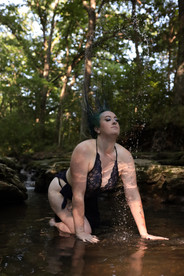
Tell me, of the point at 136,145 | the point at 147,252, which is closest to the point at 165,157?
the point at 136,145

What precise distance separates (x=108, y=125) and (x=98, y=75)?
374 inches

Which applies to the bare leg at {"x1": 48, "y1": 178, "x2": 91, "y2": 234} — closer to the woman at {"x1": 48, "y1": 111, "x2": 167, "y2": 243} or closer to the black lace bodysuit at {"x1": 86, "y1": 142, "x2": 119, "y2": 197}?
the woman at {"x1": 48, "y1": 111, "x2": 167, "y2": 243}

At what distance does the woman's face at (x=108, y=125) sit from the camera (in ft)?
10.7

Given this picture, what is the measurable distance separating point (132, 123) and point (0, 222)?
922 centimetres

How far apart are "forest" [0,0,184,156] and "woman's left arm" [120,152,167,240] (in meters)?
0.89

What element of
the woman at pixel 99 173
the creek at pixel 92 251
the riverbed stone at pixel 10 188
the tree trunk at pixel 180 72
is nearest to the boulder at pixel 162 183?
the creek at pixel 92 251

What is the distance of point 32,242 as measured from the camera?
314cm

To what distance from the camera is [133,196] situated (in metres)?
3.37

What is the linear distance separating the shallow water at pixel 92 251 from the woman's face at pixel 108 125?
1.26m

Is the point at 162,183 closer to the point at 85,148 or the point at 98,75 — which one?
the point at 85,148

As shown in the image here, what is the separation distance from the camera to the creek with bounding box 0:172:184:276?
218 cm

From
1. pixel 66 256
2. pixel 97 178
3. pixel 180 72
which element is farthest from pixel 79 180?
pixel 180 72

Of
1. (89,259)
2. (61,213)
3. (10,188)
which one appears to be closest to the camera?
(89,259)

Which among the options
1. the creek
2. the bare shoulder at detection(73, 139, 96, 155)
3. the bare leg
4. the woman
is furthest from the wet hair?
the creek
